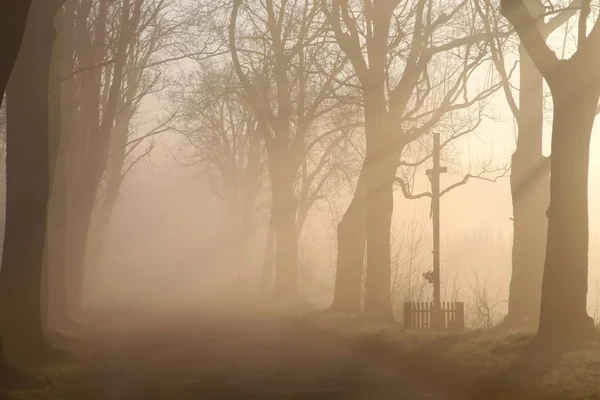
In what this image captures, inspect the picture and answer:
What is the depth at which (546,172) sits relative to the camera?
2041 centimetres

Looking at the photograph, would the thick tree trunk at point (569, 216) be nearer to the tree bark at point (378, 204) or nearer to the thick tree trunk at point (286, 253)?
the tree bark at point (378, 204)

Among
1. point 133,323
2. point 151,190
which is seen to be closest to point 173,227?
point 151,190

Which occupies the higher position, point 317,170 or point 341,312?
point 317,170

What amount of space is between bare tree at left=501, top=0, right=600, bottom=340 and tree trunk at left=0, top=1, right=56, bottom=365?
8831 mm

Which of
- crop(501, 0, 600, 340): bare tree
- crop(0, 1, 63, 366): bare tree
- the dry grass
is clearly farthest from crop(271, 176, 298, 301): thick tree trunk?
crop(501, 0, 600, 340): bare tree

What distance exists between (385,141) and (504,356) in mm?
13046

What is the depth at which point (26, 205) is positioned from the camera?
1481 centimetres

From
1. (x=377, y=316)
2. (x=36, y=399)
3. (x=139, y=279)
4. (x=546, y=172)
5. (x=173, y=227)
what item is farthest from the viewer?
(x=173, y=227)

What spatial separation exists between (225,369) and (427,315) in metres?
8.54

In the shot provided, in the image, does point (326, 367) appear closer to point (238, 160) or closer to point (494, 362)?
point (494, 362)

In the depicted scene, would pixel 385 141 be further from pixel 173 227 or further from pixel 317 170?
pixel 173 227

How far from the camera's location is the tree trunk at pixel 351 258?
2728 centimetres

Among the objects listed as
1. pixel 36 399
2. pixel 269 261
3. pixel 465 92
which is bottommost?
pixel 36 399

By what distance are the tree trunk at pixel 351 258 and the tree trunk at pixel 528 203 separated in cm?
700
